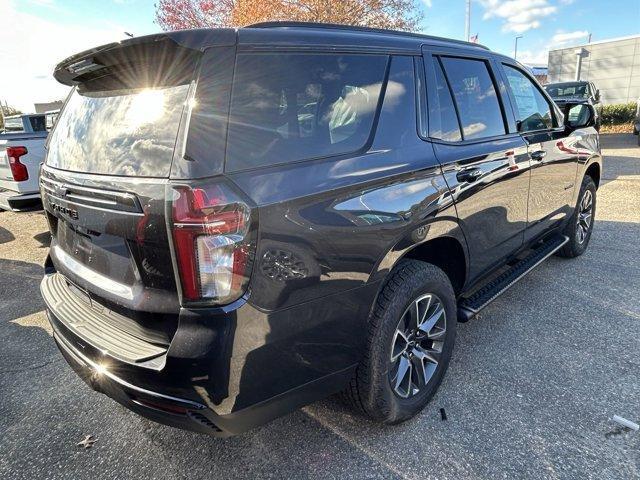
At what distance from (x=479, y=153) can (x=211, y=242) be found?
1.85 meters

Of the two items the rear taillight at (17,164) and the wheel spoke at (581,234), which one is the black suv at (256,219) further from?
the rear taillight at (17,164)

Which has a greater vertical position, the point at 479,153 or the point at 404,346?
the point at 479,153

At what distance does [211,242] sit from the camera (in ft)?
4.89

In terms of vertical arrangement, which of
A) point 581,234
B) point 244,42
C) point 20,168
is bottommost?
point 581,234

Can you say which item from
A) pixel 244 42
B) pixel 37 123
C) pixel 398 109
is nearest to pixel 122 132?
pixel 244 42

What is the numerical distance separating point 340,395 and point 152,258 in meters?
1.19

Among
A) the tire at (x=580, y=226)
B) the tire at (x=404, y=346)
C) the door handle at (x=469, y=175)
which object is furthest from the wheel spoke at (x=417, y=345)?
the tire at (x=580, y=226)

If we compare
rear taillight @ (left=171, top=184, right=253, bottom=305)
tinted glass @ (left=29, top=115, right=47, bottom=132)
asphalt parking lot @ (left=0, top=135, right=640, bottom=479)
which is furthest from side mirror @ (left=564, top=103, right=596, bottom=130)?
tinted glass @ (left=29, top=115, right=47, bottom=132)

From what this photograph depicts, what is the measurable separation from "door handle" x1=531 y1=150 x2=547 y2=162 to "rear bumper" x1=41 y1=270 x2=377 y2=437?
7.03 ft

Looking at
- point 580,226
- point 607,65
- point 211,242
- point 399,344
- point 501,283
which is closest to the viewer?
point 211,242

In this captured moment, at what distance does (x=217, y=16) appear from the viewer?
16.7 metres

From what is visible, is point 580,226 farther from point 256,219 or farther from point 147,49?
point 147,49

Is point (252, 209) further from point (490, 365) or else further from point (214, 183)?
point (490, 365)

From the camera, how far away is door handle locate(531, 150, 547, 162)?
3262 millimetres
